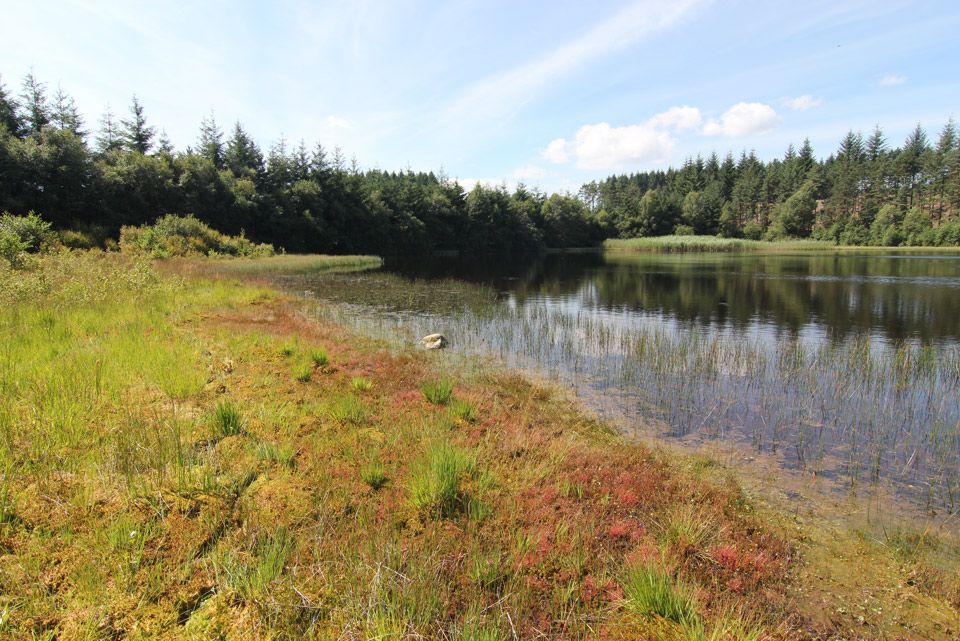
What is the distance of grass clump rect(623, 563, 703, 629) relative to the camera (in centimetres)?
313

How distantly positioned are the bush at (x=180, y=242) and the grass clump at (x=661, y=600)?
3192 centimetres

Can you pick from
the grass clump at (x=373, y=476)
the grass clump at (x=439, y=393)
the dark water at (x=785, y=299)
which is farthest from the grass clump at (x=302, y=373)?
the dark water at (x=785, y=299)

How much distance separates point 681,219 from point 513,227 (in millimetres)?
50412

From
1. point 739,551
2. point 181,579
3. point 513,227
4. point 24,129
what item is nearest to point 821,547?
point 739,551

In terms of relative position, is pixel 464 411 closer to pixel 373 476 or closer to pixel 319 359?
pixel 373 476

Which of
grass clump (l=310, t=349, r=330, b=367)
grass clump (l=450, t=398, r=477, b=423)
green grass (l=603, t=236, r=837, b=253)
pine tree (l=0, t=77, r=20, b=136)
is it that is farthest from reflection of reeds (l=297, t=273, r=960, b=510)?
green grass (l=603, t=236, r=837, b=253)

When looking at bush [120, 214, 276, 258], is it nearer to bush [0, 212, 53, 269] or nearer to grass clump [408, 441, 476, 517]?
bush [0, 212, 53, 269]

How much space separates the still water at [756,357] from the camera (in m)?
7.51

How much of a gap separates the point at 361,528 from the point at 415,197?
76.7 m

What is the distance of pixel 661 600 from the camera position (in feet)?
10.4

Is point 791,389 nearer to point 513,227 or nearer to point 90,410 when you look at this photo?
point 90,410

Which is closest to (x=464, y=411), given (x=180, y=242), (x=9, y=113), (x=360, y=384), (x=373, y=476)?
(x=360, y=384)

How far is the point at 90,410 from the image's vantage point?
16.2ft

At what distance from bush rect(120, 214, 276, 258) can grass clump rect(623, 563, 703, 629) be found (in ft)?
105
